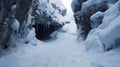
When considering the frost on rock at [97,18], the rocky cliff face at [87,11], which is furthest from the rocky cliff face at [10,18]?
the rocky cliff face at [87,11]

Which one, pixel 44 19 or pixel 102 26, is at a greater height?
pixel 102 26

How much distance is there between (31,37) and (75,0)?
27.8 feet

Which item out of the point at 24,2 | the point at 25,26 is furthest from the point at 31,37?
the point at 24,2

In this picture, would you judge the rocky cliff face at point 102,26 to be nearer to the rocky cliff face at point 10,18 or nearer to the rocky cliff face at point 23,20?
the rocky cliff face at point 23,20

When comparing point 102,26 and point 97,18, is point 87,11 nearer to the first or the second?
point 97,18

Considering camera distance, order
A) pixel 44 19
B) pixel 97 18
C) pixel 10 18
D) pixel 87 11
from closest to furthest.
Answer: pixel 10 18
pixel 97 18
pixel 87 11
pixel 44 19

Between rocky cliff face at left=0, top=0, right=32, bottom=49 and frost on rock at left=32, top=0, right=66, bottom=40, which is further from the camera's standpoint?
frost on rock at left=32, top=0, right=66, bottom=40

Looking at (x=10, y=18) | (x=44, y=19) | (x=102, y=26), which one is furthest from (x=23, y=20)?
(x=44, y=19)

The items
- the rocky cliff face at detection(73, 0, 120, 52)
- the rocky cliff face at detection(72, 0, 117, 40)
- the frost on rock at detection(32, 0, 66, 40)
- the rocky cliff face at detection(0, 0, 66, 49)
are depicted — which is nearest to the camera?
the rocky cliff face at detection(73, 0, 120, 52)

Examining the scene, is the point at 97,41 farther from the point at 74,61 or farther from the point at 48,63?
the point at 48,63

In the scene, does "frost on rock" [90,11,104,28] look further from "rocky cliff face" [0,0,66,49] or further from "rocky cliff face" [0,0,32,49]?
"rocky cliff face" [0,0,32,49]

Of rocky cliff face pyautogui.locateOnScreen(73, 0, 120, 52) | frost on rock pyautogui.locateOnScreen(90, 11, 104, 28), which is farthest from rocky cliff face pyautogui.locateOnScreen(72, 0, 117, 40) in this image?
frost on rock pyautogui.locateOnScreen(90, 11, 104, 28)

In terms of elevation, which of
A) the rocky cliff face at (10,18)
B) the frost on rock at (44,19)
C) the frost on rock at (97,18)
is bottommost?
the frost on rock at (44,19)

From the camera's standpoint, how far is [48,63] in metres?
9.93
